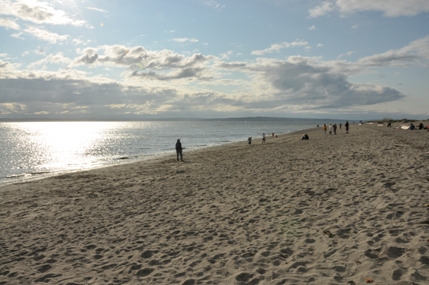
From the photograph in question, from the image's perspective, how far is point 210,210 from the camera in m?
9.69

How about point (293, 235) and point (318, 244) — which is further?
point (293, 235)

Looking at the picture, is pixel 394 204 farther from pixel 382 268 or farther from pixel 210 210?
pixel 210 210

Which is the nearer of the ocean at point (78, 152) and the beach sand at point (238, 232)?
the beach sand at point (238, 232)

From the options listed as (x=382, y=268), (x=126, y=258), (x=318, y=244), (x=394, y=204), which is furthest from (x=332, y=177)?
(x=126, y=258)

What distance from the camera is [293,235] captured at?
22.8ft

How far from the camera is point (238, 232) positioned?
7.56m

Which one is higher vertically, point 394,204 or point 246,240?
point 394,204

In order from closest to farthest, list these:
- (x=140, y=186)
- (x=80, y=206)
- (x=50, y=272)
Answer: (x=50, y=272), (x=80, y=206), (x=140, y=186)

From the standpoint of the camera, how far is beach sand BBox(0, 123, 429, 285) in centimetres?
545

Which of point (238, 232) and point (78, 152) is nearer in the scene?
point (238, 232)

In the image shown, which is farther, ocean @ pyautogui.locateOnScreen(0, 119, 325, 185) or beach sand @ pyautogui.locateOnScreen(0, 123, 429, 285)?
ocean @ pyautogui.locateOnScreen(0, 119, 325, 185)

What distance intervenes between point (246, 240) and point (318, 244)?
1.58 metres

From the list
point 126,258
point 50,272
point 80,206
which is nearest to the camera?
point 50,272

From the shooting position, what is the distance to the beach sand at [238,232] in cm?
545
